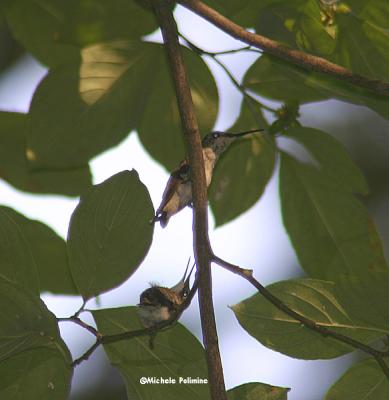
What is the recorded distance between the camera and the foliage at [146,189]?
2.33m

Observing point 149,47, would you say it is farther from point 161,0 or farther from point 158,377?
point 158,377

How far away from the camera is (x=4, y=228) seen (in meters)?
2.44

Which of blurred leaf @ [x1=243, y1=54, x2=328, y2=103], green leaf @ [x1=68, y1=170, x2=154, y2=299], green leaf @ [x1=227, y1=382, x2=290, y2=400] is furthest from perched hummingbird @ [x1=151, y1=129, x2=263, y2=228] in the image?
green leaf @ [x1=227, y1=382, x2=290, y2=400]

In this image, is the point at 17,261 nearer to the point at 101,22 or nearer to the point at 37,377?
the point at 37,377

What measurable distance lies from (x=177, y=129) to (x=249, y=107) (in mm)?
268

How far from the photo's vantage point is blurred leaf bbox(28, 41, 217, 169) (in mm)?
2854

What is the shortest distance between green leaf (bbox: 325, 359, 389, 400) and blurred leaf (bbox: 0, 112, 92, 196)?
1.32 metres

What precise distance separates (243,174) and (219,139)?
6.0 inches

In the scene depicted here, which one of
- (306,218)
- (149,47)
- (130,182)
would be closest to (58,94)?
(149,47)

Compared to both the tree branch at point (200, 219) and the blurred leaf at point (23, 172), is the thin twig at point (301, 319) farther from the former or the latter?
the blurred leaf at point (23, 172)

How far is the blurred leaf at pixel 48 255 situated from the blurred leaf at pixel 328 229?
793 mm

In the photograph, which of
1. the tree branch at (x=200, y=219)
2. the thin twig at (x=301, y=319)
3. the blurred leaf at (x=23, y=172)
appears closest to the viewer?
the tree branch at (x=200, y=219)

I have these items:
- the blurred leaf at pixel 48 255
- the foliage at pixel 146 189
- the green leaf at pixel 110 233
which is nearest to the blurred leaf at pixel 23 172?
the foliage at pixel 146 189

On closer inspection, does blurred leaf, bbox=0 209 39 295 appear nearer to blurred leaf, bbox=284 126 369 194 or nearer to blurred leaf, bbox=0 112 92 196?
blurred leaf, bbox=0 112 92 196
